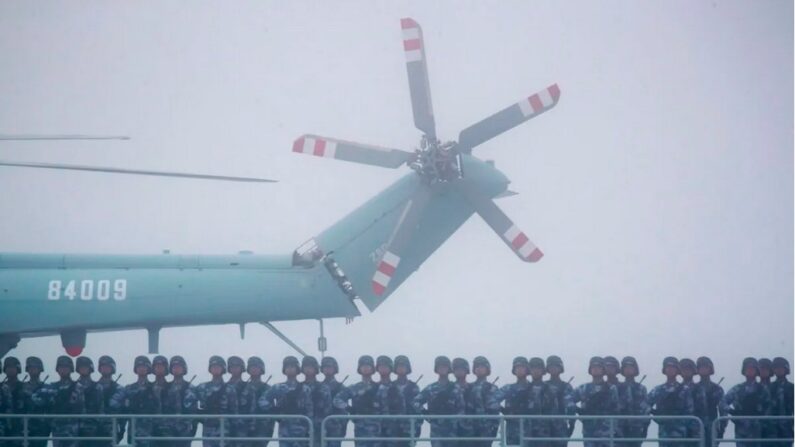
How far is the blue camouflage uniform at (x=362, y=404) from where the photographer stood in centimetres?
1445

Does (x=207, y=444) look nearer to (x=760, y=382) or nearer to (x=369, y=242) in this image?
(x=369, y=242)

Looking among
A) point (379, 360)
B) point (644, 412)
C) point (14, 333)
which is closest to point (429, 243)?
point (379, 360)

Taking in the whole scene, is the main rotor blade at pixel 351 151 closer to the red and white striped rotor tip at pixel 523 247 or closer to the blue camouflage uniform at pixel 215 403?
the red and white striped rotor tip at pixel 523 247

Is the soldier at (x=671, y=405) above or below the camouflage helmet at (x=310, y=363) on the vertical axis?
below

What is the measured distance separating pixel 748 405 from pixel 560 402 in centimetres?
265

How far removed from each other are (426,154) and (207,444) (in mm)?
5386

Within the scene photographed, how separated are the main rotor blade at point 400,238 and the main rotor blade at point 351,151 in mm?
660

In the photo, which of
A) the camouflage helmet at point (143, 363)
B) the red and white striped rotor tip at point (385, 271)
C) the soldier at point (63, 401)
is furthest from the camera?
the red and white striped rotor tip at point (385, 271)

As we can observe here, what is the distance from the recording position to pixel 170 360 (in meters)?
15.3

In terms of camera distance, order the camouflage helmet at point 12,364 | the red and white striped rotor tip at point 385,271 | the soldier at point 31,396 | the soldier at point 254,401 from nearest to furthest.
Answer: the soldier at point 254,401 → the soldier at point 31,396 → the red and white striped rotor tip at point 385,271 → the camouflage helmet at point 12,364

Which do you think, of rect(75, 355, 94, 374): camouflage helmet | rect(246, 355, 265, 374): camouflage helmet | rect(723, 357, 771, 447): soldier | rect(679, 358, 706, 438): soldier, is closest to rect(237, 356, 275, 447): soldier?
rect(246, 355, 265, 374): camouflage helmet

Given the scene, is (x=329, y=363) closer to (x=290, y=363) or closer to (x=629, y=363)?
(x=290, y=363)

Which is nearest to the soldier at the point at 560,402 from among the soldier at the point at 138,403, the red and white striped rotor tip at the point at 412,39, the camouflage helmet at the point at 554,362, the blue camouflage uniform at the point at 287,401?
the camouflage helmet at the point at 554,362

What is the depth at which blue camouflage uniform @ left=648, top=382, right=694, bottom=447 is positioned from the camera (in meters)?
14.4
